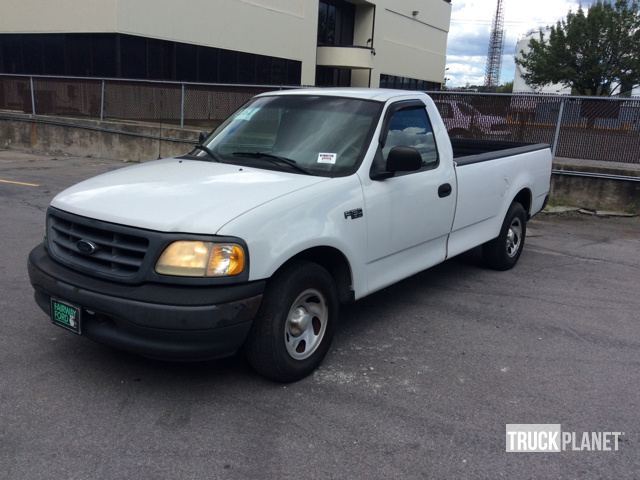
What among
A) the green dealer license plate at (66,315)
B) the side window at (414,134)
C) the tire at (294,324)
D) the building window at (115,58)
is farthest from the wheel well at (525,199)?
the building window at (115,58)

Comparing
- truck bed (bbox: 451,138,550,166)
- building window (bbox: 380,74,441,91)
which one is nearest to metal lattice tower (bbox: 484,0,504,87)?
building window (bbox: 380,74,441,91)

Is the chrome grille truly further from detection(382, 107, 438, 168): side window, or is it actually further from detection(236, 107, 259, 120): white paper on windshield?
detection(382, 107, 438, 168): side window

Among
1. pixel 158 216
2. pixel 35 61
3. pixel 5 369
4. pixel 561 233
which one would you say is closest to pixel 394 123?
pixel 158 216

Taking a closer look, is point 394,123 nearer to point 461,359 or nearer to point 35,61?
point 461,359

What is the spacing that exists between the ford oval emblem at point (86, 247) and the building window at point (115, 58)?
17.6 meters

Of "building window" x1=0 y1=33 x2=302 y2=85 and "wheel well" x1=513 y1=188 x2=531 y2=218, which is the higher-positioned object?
"building window" x1=0 y1=33 x2=302 y2=85

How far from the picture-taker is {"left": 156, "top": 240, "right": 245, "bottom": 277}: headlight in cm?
317

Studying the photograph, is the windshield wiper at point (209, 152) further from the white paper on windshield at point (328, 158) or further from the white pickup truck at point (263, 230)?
the white paper on windshield at point (328, 158)

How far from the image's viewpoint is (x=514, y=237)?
658 centimetres

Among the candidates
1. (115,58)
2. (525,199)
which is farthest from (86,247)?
(115,58)

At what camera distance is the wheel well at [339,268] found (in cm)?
390

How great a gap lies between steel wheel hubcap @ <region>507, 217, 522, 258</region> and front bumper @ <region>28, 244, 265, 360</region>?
13.0ft

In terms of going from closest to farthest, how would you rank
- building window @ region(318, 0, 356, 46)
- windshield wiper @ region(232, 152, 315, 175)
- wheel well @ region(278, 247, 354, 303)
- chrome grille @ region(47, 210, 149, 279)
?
chrome grille @ region(47, 210, 149, 279), wheel well @ region(278, 247, 354, 303), windshield wiper @ region(232, 152, 315, 175), building window @ region(318, 0, 356, 46)

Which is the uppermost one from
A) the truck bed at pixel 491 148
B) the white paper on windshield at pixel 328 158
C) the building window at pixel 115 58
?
the building window at pixel 115 58
